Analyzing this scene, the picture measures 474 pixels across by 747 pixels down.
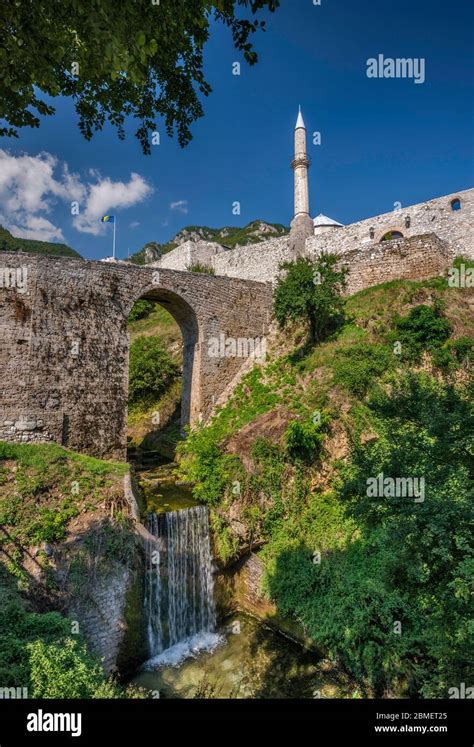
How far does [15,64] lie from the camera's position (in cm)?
425

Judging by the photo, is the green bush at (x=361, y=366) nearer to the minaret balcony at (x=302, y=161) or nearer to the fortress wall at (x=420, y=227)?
the fortress wall at (x=420, y=227)

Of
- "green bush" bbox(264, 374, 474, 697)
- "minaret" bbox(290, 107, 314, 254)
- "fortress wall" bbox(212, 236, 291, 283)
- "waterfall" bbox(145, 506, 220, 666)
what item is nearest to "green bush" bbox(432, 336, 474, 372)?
"green bush" bbox(264, 374, 474, 697)

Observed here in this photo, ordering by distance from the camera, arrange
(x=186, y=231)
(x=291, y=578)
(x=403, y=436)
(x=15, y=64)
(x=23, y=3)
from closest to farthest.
→ (x=23, y=3) < (x=15, y=64) < (x=403, y=436) < (x=291, y=578) < (x=186, y=231)

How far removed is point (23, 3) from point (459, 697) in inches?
389

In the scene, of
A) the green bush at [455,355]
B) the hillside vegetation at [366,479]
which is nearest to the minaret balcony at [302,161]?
the hillside vegetation at [366,479]

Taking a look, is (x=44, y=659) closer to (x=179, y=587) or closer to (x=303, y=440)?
(x=179, y=587)

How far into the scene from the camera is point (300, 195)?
27.0 meters

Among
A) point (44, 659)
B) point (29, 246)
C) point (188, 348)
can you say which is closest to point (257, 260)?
point (188, 348)

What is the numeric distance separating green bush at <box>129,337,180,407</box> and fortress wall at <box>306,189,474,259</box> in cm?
1175

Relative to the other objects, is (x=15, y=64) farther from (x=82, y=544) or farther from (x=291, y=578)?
(x=291, y=578)

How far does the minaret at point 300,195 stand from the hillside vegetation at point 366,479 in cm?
1026

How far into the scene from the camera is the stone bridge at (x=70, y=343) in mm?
11320

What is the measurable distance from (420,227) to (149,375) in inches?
665
